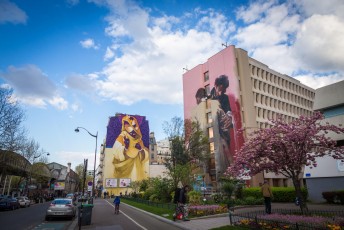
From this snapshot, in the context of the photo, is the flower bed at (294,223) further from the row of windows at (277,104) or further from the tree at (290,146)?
the row of windows at (277,104)

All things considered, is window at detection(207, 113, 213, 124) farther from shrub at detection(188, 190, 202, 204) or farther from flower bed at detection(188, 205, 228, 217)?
flower bed at detection(188, 205, 228, 217)

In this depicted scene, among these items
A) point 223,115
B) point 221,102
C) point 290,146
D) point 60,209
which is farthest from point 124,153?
point 290,146

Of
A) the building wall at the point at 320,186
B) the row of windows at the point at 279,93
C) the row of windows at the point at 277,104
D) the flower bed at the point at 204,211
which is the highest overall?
the row of windows at the point at 279,93

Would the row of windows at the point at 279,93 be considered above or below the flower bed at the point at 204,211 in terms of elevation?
above

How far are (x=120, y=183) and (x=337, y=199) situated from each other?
6839 cm

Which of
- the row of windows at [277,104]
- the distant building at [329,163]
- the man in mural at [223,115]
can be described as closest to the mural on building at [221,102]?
the man in mural at [223,115]

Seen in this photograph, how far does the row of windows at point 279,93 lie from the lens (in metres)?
56.8

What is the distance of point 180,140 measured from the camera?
46.2 m

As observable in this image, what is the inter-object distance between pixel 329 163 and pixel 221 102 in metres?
32.2

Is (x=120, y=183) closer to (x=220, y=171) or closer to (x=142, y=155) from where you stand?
(x=142, y=155)

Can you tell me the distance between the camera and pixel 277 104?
197 ft

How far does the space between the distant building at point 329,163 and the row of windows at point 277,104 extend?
31016mm

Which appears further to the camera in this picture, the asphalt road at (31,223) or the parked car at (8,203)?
the parked car at (8,203)

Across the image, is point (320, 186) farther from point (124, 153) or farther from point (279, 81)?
point (124, 153)
